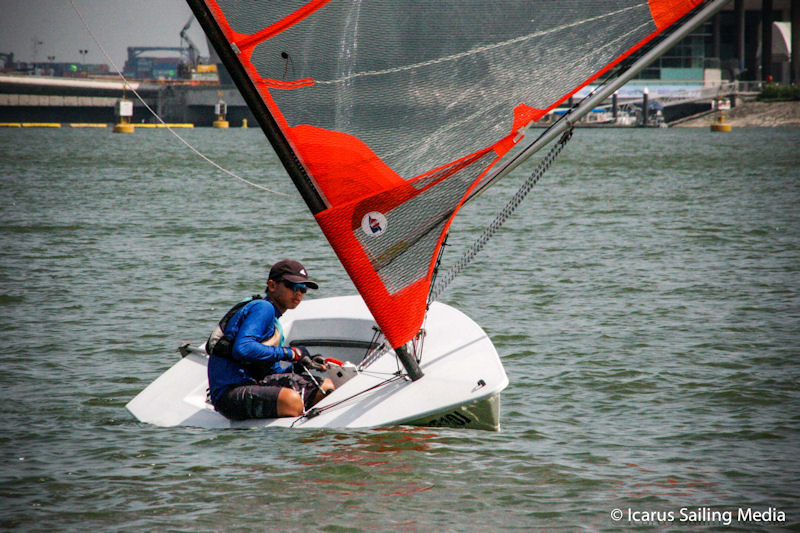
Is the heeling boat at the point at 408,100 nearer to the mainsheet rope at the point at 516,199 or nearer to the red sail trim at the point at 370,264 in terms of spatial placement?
the red sail trim at the point at 370,264

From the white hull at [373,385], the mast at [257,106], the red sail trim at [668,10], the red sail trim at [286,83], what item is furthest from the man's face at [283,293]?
the red sail trim at [668,10]

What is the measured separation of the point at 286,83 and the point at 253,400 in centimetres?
258

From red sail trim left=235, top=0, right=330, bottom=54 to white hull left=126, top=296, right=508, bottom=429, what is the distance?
303 cm

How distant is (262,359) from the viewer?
7609 mm

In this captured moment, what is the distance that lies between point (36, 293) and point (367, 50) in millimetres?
9780

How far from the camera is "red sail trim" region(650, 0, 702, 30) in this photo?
7160mm

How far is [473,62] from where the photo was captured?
7.71 meters

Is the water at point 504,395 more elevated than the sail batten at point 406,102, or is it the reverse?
the sail batten at point 406,102

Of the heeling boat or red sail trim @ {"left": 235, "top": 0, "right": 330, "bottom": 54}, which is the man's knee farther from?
red sail trim @ {"left": 235, "top": 0, "right": 330, "bottom": 54}

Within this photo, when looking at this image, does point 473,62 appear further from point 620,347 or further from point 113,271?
point 113,271

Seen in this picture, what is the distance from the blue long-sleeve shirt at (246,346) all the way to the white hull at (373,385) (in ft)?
1.39

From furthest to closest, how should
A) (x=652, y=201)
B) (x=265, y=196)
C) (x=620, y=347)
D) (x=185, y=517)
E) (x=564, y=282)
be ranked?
1. (x=265, y=196)
2. (x=652, y=201)
3. (x=564, y=282)
4. (x=620, y=347)
5. (x=185, y=517)

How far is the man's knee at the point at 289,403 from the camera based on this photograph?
26.3 ft

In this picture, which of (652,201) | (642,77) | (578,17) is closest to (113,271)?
(578,17)
